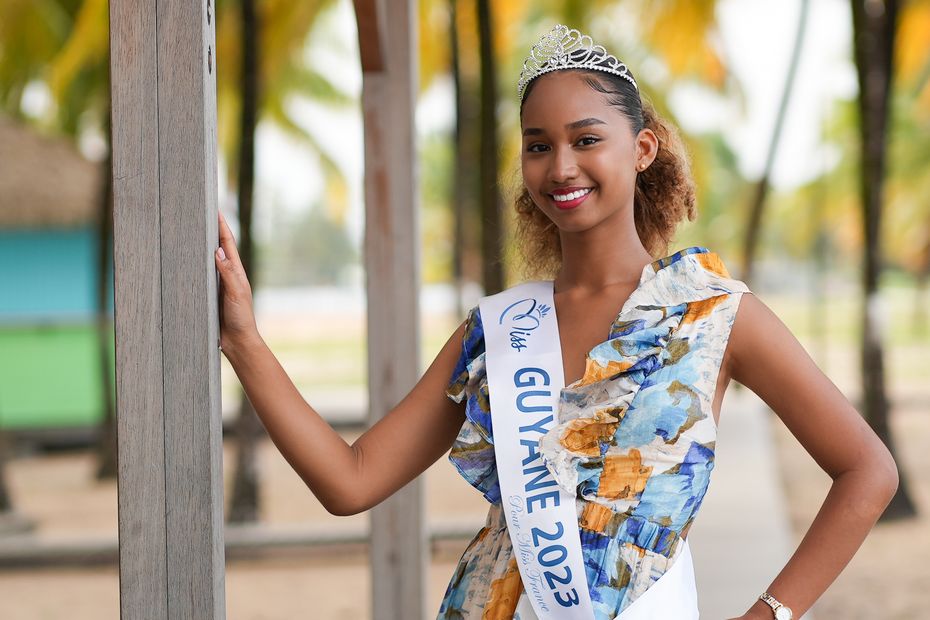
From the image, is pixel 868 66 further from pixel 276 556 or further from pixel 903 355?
pixel 903 355

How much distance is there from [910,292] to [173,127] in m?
54.4

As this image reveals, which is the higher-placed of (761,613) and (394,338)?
(394,338)

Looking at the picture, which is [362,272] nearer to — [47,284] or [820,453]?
[47,284]

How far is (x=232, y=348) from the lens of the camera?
166 cm

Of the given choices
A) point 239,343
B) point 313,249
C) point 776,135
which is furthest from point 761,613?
point 313,249

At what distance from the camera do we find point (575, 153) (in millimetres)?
1684

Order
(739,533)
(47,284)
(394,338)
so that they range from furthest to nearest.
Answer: (47,284), (739,533), (394,338)

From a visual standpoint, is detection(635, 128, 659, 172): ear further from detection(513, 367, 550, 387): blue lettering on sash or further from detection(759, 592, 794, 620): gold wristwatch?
detection(759, 592, 794, 620): gold wristwatch

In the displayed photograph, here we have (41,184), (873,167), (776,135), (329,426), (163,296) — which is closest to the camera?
(163,296)

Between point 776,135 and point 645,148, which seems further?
point 776,135

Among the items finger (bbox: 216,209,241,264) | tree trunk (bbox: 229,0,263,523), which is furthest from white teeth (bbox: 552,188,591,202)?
tree trunk (bbox: 229,0,263,523)

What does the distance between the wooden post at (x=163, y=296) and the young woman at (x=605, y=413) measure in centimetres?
→ 10

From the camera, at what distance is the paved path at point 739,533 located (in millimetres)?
4672

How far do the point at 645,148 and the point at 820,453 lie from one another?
53cm
